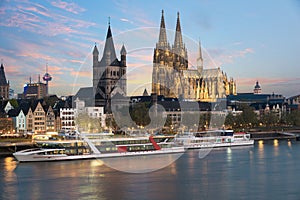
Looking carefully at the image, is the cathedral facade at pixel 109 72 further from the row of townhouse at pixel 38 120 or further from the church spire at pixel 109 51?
the row of townhouse at pixel 38 120

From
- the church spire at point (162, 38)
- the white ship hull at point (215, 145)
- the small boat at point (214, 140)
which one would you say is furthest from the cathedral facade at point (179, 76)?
the white ship hull at point (215, 145)

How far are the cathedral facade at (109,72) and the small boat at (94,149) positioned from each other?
81.1 feet

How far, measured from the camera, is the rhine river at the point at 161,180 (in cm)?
1555

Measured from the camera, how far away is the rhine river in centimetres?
1555

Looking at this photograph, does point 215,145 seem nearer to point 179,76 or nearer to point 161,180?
point 161,180

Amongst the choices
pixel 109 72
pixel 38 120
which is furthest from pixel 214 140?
pixel 109 72

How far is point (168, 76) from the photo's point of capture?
227ft

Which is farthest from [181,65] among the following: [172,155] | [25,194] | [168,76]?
[25,194]

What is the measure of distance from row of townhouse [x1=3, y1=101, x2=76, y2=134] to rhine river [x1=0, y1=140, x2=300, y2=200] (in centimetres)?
1761

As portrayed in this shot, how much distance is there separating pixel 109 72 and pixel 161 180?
38466mm

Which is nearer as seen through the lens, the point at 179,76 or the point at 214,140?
the point at 214,140

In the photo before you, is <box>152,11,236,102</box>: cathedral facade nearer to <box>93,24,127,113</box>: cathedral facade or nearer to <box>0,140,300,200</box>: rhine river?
<box>93,24,127,113</box>: cathedral facade

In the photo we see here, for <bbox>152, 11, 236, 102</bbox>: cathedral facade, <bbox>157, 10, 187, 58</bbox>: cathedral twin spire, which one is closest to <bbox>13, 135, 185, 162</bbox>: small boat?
<bbox>152, 11, 236, 102</bbox>: cathedral facade

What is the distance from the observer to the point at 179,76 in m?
69.8
